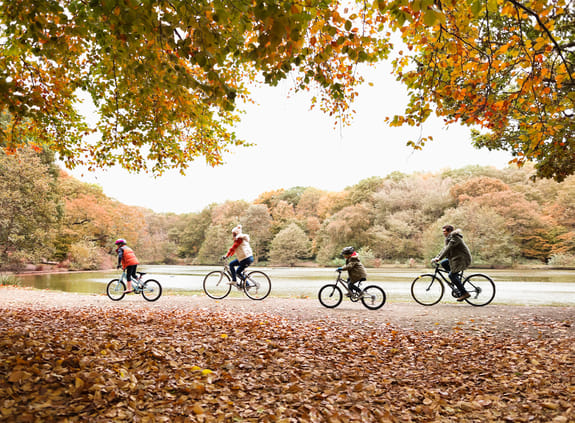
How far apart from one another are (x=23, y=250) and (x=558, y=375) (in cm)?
2754

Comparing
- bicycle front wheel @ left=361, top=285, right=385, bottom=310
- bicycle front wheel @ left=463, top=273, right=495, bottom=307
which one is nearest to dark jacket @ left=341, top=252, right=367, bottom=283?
bicycle front wheel @ left=361, top=285, right=385, bottom=310

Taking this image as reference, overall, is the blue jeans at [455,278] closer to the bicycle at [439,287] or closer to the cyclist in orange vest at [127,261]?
the bicycle at [439,287]

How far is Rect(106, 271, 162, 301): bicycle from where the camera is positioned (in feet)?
29.9

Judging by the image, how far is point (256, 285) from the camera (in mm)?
9188

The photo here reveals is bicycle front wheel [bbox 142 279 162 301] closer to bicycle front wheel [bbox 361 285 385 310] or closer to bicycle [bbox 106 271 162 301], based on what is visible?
bicycle [bbox 106 271 162 301]

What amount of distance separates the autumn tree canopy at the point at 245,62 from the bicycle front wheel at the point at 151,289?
10.3 feet

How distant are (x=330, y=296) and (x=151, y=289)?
15.7ft

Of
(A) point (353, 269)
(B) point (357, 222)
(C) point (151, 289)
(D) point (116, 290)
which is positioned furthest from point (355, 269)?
(B) point (357, 222)

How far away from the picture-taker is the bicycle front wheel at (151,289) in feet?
30.0

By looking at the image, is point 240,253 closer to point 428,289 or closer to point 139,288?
point 139,288

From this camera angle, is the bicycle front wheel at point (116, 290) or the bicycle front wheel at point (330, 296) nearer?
the bicycle front wheel at point (330, 296)

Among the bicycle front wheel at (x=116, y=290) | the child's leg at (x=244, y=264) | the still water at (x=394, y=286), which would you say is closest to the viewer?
the child's leg at (x=244, y=264)

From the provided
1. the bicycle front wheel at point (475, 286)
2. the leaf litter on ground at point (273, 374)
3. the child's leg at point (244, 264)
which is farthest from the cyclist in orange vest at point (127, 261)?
the bicycle front wheel at point (475, 286)

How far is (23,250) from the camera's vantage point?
22.5 metres
